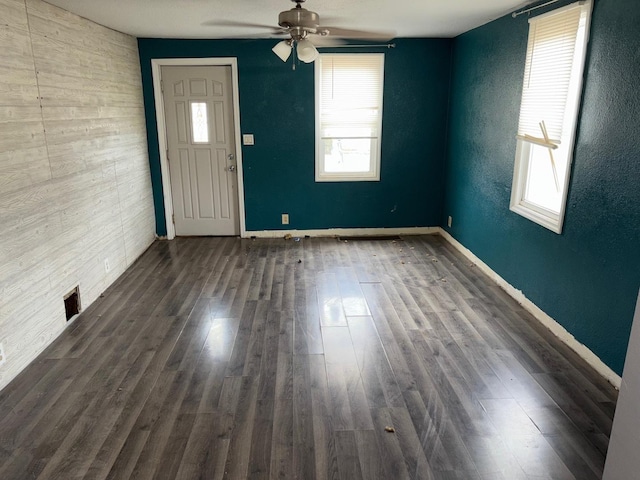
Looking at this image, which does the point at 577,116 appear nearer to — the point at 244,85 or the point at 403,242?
the point at 403,242

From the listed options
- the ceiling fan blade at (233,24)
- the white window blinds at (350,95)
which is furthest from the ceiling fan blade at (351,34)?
the white window blinds at (350,95)

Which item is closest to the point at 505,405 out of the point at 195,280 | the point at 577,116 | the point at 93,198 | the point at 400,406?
the point at 400,406

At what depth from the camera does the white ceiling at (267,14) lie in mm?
3504

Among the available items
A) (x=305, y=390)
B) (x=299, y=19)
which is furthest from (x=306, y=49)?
(x=305, y=390)

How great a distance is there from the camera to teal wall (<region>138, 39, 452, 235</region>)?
Result: 5477mm

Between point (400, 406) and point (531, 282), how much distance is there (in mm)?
1861

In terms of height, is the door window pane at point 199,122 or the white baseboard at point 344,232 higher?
the door window pane at point 199,122

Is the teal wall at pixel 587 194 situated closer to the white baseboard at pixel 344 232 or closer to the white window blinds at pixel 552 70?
the white window blinds at pixel 552 70

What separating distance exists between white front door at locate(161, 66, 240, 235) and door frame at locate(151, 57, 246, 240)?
6 cm

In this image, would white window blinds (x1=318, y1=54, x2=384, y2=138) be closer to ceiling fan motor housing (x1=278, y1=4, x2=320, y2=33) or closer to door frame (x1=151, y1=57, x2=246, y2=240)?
door frame (x1=151, y1=57, x2=246, y2=240)

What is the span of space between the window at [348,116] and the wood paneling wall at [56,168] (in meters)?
2.27

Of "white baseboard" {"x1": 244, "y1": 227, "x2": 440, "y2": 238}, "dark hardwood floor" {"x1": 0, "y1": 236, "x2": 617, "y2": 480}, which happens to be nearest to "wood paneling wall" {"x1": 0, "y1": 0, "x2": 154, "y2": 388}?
"dark hardwood floor" {"x1": 0, "y1": 236, "x2": 617, "y2": 480}

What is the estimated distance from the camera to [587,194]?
3045 millimetres

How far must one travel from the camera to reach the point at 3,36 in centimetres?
282
